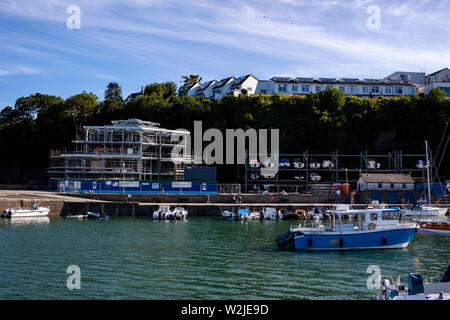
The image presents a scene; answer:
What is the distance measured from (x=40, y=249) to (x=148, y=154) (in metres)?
45.7

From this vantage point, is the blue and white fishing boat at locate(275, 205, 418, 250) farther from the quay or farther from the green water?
the quay

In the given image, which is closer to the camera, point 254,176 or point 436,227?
point 436,227

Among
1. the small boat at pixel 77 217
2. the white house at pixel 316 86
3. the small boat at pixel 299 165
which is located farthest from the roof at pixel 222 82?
the small boat at pixel 77 217

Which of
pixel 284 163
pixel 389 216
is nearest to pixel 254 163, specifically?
pixel 284 163

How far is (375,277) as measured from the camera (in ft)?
74.9

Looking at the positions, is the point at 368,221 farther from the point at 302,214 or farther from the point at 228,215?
the point at 228,215

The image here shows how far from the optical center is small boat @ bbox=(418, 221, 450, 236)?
1629 inches

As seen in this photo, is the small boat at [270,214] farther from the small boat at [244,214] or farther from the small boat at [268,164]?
the small boat at [268,164]

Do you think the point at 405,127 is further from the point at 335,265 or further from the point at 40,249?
the point at 40,249

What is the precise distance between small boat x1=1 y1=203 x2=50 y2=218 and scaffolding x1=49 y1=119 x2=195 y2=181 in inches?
747

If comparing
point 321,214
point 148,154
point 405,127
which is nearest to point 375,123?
point 405,127

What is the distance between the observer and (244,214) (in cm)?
5388

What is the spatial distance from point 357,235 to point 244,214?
2285cm

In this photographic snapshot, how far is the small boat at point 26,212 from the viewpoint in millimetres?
50438
